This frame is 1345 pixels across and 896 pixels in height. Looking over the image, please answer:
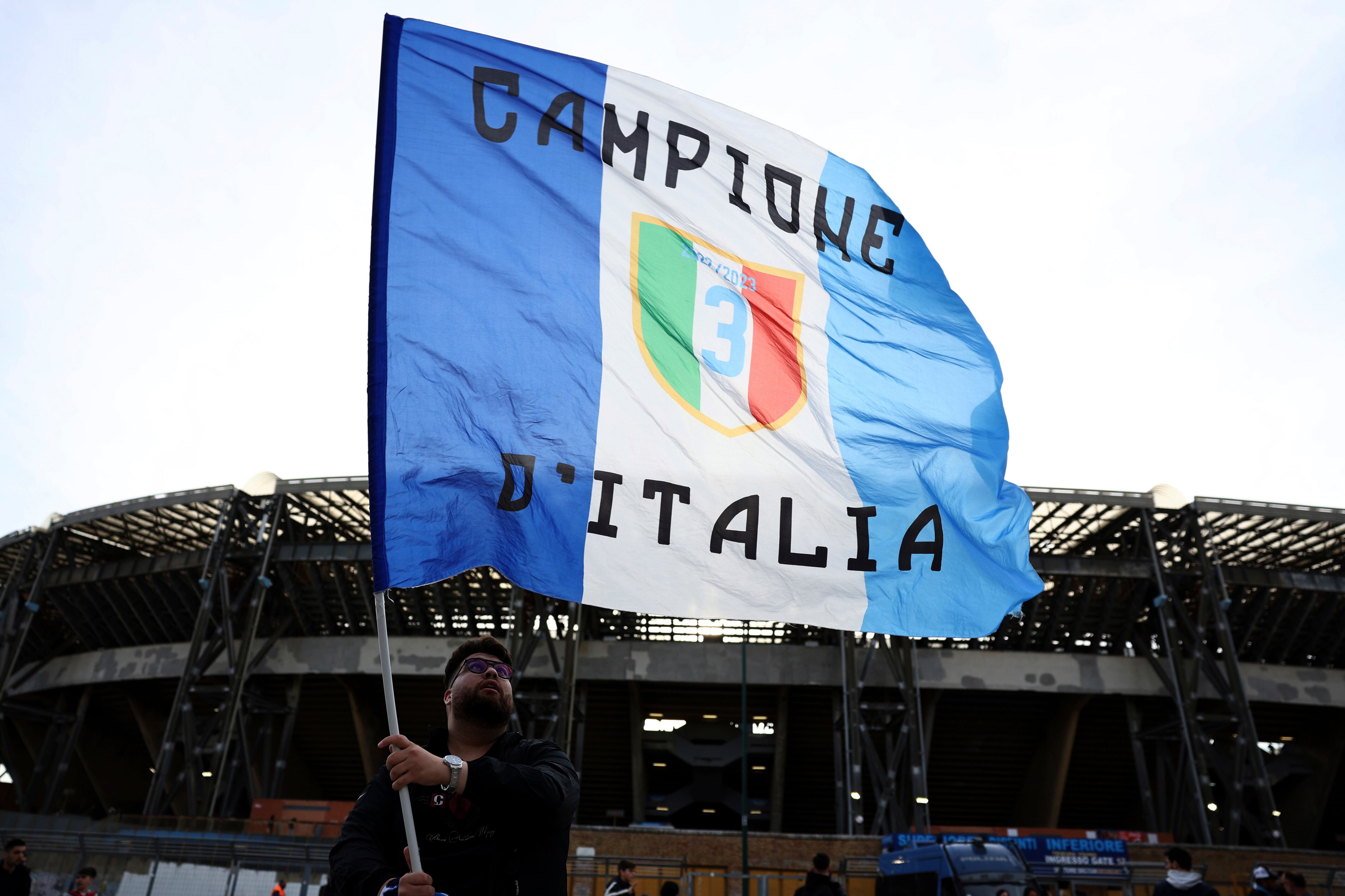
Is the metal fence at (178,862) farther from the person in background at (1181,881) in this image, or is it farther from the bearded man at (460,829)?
the bearded man at (460,829)

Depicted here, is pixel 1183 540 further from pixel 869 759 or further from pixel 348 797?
pixel 348 797

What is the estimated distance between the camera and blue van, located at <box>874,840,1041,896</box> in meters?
14.8

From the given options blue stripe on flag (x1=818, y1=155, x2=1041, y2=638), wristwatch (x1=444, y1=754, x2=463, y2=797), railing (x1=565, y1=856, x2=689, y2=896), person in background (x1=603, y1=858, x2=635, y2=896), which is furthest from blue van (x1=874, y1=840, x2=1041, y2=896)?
wristwatch (x1=444, y1=754, x2=463, y2=797)

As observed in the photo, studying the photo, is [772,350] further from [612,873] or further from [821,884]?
[612,873]

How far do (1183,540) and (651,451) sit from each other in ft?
111

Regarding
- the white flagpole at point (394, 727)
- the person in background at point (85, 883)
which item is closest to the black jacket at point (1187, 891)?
the white flagpole at point (394, 727)

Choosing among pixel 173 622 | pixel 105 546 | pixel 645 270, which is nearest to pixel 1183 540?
pixel 645 270

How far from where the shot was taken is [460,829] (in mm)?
2271

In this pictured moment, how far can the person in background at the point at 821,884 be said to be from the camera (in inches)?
323

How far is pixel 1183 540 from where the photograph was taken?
32.2 m

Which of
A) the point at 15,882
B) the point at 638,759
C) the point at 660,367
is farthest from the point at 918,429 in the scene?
the point at 638,759

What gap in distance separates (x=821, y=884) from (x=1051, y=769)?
101 feet

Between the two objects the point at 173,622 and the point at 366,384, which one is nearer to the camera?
the point at 366,384

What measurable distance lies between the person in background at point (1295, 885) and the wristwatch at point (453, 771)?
894 centimetres
